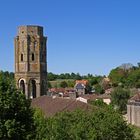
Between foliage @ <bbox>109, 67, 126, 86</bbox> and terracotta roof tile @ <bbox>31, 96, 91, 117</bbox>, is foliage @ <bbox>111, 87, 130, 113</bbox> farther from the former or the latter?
foliage @ <bbox>109, 67, 126, 86</bbox>

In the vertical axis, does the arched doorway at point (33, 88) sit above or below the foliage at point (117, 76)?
below

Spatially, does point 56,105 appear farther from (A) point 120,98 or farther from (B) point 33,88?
(A) point 120,98

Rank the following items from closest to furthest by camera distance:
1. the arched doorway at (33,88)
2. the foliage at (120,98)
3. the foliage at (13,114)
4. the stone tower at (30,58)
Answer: the foliage at (13,114)
the stone tower at (30,58)
the arched doorway at (33,88)
the foliage at (120,98)

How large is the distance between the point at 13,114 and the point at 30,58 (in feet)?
127

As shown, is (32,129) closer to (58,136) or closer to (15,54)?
(58,136)

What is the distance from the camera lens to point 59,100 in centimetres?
5831

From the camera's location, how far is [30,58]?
67688 millimetres

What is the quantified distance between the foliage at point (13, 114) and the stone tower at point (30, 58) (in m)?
36.9

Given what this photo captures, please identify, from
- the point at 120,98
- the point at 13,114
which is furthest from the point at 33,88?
the point at 13,114

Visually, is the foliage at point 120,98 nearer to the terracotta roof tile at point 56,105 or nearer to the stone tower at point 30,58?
the stone tower at point 30,58

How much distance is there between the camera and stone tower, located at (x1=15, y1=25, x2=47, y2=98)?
67.5 m

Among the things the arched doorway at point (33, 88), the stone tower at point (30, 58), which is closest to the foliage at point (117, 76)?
the arched doorway at point (33, 88)

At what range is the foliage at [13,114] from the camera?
93.3ft

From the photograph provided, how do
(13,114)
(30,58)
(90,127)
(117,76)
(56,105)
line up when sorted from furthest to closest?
(117,76), (30,58), (56,105), (90,127), (13,114)
